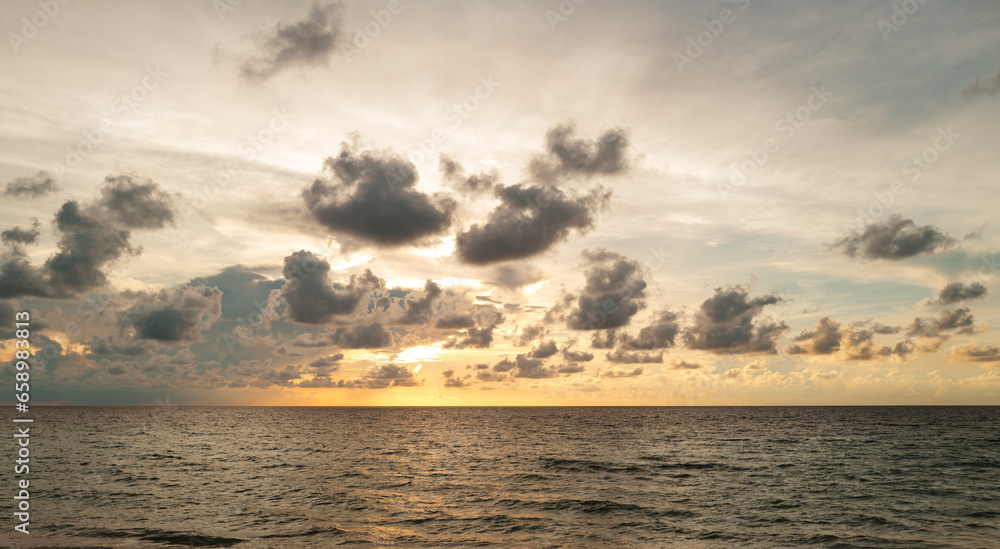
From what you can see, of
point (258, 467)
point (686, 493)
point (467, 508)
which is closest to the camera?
point (467, 508)

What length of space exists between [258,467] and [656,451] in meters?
55.3

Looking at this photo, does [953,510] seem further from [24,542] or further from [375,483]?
[24,542]

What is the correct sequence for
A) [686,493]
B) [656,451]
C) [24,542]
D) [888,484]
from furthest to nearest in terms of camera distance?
[656,451]
[888,484]
[686,493]
[24,542]

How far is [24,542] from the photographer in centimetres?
2978

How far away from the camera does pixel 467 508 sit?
40.1m

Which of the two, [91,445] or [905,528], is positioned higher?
[905,528]

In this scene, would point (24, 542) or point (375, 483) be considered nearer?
point (24, 542)

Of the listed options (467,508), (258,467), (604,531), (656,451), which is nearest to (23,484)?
(258,467)

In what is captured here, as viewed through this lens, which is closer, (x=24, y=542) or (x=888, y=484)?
(x=24, y=542)

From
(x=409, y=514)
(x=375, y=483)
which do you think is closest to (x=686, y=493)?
(x=409, y=514)

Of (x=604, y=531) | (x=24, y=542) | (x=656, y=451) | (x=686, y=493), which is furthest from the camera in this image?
(x=656, y=451)

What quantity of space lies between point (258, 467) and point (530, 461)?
108 feet

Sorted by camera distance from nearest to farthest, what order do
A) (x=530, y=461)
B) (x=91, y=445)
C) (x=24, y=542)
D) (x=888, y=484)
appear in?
1. (x=24, y=542)
2. (x=888, y=484)
3. (x=530, y=461)
4. (x=91, y=445)

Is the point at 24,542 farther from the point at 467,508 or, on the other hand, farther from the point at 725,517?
the point at 725,517
